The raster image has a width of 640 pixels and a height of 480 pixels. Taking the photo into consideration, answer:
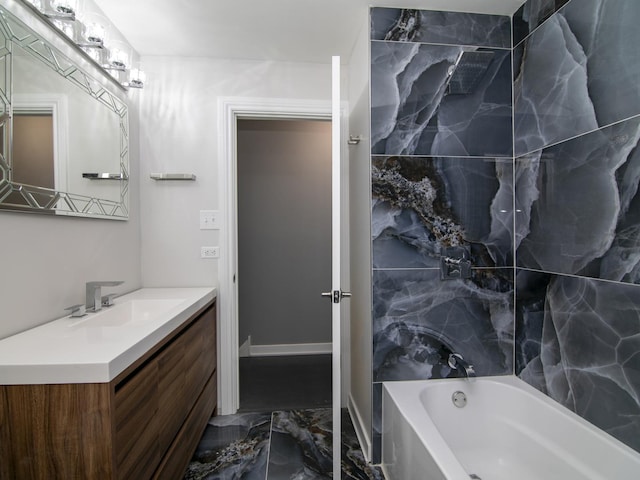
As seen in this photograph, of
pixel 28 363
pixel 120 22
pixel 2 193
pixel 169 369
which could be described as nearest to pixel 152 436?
pixel 169 369

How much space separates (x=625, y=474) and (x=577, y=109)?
141 centimetres

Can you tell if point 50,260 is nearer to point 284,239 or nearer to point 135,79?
point 135,79

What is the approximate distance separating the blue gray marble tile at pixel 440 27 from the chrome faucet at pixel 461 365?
1689mm

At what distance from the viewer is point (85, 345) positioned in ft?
3.03

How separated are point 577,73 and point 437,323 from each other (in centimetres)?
131

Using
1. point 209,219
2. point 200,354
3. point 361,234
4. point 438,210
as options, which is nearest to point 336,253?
point 361,234

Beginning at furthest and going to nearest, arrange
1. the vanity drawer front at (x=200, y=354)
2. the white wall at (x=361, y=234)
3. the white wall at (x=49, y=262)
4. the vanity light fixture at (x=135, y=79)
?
the vanity light fixture at (x=135, y=79), the white wall at (x=361, y=234), the vanity drawer front at (x=200, y=354), the white wall at (x=49, y=262)

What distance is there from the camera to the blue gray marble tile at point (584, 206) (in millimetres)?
1064

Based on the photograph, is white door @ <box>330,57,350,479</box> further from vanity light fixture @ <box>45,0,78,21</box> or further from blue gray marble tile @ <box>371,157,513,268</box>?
vanity light fixture @ <box>45,0,78,21</box>

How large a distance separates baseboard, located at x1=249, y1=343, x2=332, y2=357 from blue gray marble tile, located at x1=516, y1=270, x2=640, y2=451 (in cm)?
191

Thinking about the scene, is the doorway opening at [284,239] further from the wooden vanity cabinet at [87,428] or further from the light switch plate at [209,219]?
the wooden vanity cabinet at [87,428]

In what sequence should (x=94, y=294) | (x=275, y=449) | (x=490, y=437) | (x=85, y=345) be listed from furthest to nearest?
1. (x=275, y=449)
2. (x=490, y=437)
3. (x=94, y=294)
4. (x=85, y=345)

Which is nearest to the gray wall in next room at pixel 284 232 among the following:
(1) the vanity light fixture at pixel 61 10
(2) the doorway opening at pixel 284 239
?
(2) the doorway opening at pixel 284 239

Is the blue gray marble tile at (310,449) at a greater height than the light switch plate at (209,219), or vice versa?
the light switch plate at (209,219)
